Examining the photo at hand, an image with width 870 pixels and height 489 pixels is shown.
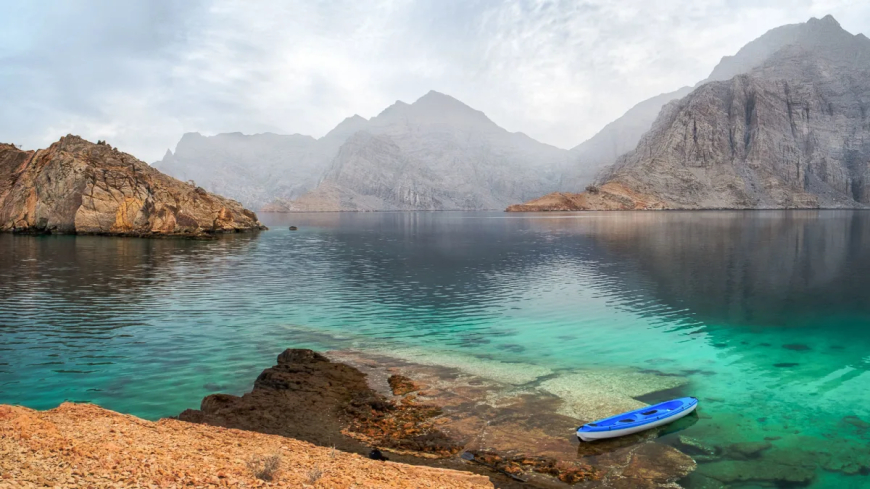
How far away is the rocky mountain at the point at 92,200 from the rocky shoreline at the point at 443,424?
93714 millimetres

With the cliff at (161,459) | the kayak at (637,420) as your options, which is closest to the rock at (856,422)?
the kayak at (637,420)

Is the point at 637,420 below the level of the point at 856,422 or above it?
above

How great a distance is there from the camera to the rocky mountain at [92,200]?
99.9 meters

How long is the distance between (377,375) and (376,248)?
61536 millimetres

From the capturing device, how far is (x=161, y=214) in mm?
100875

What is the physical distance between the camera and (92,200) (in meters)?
100

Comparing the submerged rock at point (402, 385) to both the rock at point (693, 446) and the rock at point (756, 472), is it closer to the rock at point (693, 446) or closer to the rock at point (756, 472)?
the rock at point (693, 446)

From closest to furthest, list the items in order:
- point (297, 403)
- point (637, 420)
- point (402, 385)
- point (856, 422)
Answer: point (637, 420), point (856, 422), point (297, 403), point (402, 385)

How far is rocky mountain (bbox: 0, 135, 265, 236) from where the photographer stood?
99875 mm

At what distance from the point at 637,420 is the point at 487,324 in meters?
15.6

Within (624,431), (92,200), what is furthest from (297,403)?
(92,200)

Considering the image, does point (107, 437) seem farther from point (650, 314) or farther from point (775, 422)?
point (650, 314)

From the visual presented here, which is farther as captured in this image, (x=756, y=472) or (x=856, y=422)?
(x=856, y=422)

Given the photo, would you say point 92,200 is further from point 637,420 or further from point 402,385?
point 637,420
